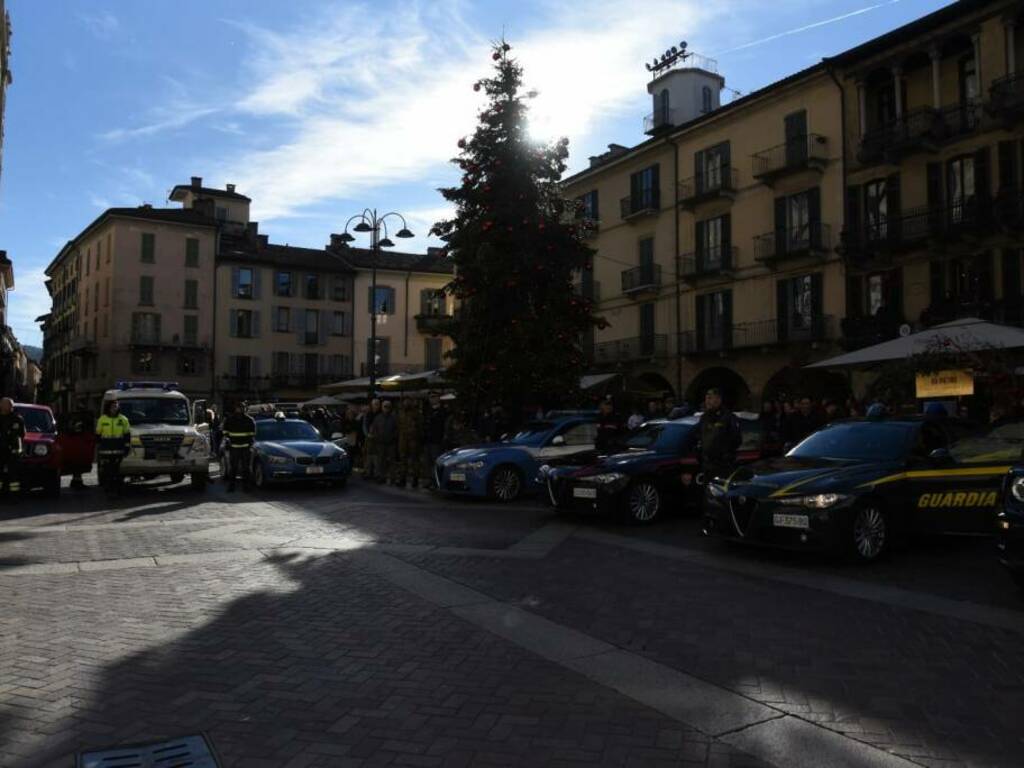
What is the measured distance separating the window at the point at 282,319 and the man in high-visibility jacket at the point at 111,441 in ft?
147

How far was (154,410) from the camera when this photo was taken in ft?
56.3

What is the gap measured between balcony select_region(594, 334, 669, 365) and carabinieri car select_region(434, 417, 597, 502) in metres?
21.2

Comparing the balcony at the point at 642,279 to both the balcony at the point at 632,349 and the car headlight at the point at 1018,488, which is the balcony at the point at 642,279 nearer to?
the balcony at the point at 632,349

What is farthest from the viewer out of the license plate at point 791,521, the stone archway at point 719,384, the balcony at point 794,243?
the stone archway at point 719,384

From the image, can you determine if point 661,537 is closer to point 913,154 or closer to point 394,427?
point 394,427

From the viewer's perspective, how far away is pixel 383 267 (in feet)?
201

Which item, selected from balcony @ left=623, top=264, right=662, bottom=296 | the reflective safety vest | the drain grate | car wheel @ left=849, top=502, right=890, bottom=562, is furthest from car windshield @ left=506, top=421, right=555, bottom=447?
balcony @ left=623, top=264, right=662, bottom=296

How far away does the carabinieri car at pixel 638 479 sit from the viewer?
36.0ft

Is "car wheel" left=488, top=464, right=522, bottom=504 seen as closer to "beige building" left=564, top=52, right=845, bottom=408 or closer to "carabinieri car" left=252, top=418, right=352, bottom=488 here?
"carabinieri car" left=252, top=418, right=352, bottom=488

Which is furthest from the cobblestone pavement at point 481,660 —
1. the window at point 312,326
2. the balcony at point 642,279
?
the window at point 312,326

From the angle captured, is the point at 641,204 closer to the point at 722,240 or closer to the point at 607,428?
the point at 722,240

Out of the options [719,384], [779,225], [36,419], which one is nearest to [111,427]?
[36,419]

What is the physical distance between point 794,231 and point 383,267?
37518 millimetres

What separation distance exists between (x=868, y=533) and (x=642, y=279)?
1136 inches
